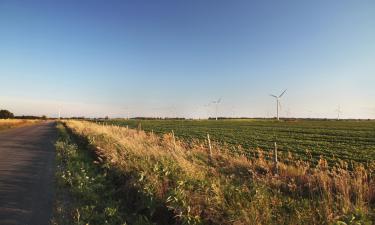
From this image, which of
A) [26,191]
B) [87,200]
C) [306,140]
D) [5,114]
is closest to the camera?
[87,200]

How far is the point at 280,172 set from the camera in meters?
12.0

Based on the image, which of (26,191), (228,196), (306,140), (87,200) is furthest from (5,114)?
(228,196)

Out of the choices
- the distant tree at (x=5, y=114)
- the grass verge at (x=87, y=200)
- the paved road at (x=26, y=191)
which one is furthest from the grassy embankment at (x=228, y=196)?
the distant tree at (x=5, y=114)

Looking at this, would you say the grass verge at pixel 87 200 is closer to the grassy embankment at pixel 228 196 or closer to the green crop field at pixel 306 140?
the grassy embankment at pixel 228 196

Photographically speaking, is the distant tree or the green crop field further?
the distant tree

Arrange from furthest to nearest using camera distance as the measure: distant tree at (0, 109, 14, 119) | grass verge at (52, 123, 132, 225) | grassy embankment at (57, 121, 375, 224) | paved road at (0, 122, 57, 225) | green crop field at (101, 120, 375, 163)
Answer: distant tree at (0, 109, 14, 119) → green crop field at (101, 120, 375, 163) → paved road at (0, 122, 57, 225) → grass verge at (52, 123, 132, 225) → grassy embankment at (57, 121, 375, 224)

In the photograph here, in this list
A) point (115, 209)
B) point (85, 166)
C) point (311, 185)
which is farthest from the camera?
point (85, 166)

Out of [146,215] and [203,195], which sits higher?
[203,195]

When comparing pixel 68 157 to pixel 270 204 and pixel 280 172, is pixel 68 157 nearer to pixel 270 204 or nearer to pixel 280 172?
pixel 280 172

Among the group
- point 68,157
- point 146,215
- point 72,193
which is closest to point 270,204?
point 146,215

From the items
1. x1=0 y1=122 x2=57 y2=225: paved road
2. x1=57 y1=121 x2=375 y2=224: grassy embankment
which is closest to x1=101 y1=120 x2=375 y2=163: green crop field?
x1=57 y1=121 x2=375 y2=224: grassy embankment

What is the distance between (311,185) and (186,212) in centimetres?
494

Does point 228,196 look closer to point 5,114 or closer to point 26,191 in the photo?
point 26,191

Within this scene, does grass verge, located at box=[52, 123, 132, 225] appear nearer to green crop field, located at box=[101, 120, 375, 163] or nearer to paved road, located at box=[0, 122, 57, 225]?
paved road, located at box=[0, 122, 57, 225]
